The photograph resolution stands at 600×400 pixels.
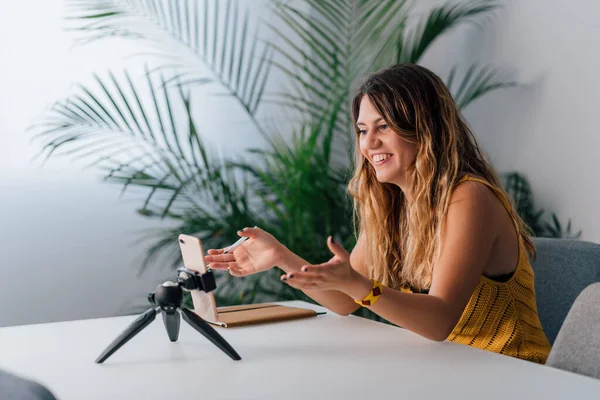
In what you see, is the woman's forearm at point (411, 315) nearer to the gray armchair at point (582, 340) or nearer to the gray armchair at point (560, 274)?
the gray armchair at point (582, 340)

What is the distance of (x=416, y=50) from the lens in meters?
3.25

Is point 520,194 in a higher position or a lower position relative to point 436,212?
lower

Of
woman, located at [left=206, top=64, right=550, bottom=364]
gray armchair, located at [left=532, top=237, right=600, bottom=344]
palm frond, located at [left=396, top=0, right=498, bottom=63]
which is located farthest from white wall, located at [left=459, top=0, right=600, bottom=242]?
woman, located at [left=206, top=64, right=550, bottom=364]

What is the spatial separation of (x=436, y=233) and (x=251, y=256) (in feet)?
1.53

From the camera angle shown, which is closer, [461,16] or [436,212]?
[436,212]

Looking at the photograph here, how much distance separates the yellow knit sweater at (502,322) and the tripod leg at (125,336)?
769 mm

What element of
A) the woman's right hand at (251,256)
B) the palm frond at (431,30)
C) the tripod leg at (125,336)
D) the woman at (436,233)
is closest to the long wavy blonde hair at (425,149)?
the woman at (436,233)

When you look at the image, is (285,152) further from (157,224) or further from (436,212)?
(436,212)

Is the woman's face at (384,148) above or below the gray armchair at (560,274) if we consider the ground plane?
above

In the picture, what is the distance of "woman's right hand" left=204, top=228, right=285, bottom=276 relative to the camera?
1.69m

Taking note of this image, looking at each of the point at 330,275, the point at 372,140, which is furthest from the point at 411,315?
the point at 372,140

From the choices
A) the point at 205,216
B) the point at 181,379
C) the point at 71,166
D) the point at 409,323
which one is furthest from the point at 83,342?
the point at 71,166

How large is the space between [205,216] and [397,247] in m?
1.29

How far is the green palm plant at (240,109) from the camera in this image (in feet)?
10.2
